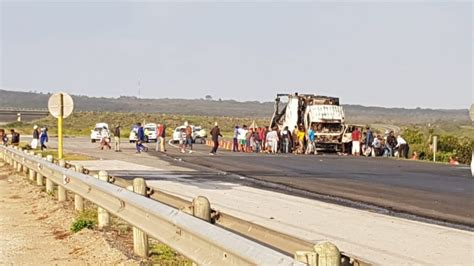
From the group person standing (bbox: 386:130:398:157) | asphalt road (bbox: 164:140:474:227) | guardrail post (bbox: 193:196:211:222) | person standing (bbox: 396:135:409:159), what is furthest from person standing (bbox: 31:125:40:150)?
guardrail post (bbox: 193:196:211:222)

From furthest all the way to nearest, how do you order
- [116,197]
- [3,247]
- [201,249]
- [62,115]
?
[62,115], [3,247], [116,197], [201,249]

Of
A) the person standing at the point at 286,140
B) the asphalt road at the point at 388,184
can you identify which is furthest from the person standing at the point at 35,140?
the asphalt road at the point at 388,184

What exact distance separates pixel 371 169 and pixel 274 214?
50.4 feet

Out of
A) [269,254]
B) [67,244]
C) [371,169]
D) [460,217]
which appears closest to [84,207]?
[67,244]

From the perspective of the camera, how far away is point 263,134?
48.9 metres

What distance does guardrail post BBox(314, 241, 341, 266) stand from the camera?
13.7 ft

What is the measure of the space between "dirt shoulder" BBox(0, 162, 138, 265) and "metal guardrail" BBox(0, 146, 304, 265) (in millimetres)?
485

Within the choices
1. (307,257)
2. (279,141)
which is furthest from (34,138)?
(307,257)

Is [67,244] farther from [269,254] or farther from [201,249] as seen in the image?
[269,254]

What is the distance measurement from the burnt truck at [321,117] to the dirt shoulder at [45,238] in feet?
99.0

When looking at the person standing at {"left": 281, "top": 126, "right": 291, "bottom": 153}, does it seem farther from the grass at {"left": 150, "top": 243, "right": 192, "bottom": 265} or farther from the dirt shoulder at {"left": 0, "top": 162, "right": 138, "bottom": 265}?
the grass at {"left": 150, "top": 243, "right": 192, "bottom": 265}

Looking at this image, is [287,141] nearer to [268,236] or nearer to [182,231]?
[182,231]

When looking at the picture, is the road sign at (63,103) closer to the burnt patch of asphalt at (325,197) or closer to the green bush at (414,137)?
the burnt patch of asphalt at (325,197)

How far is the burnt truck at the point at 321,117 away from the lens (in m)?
45.8
